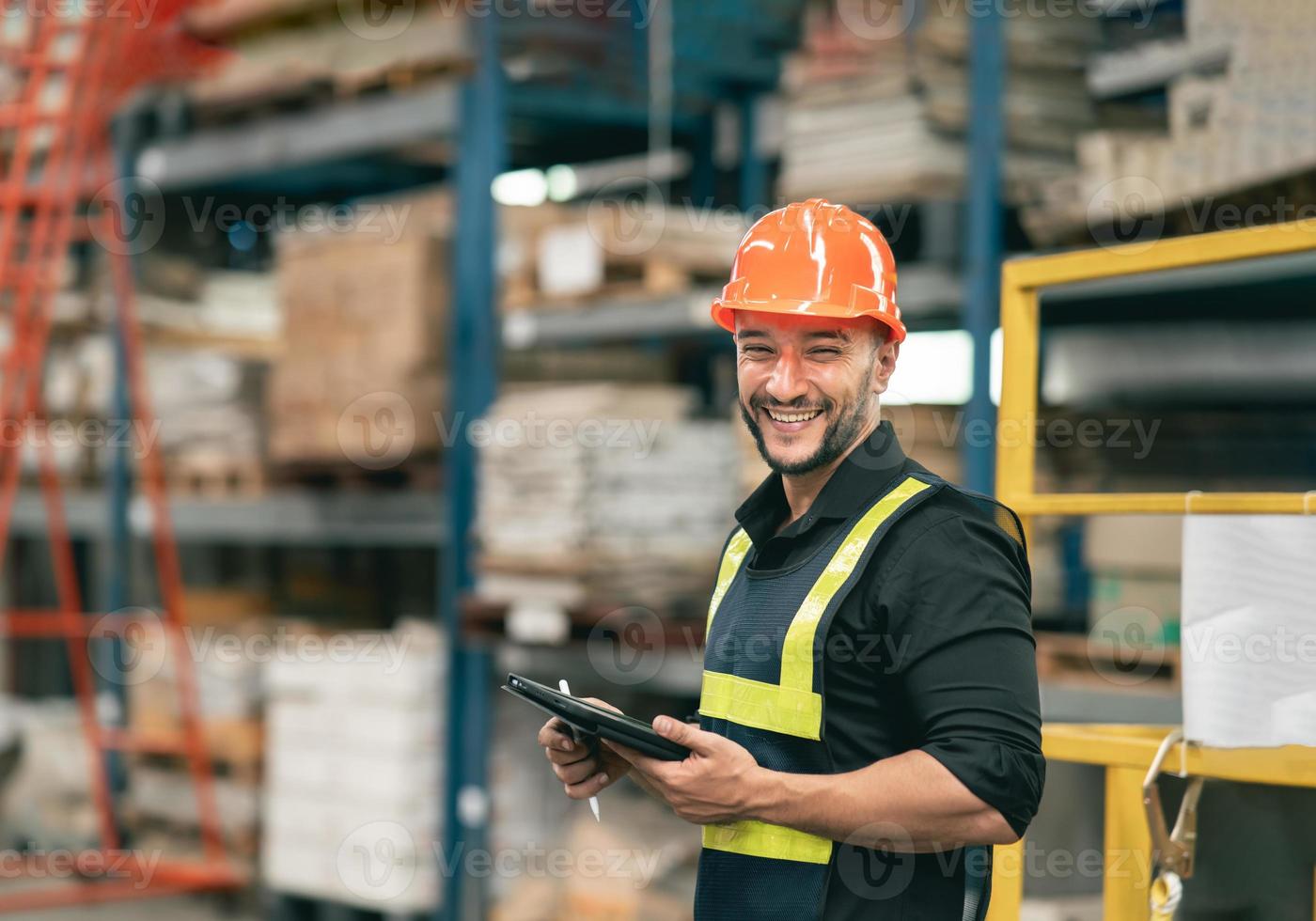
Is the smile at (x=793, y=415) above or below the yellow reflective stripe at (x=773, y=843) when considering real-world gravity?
above

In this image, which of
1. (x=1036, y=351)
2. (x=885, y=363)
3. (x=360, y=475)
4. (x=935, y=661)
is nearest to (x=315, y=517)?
(x=360, y=475)

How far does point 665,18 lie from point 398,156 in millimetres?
1451

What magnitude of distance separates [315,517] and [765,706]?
4338mm

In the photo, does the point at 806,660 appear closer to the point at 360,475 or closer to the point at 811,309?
Answer: the point at 811,309

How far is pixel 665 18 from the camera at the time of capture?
5.66 m

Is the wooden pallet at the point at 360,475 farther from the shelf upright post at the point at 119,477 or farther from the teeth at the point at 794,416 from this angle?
the teeth at the point at 794,416

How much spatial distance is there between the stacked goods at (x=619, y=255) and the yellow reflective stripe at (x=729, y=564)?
2800mm

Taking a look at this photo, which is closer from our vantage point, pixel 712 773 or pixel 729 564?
pixel 712 773

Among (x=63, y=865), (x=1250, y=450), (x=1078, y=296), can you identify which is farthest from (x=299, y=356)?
(x=1250, y=450)

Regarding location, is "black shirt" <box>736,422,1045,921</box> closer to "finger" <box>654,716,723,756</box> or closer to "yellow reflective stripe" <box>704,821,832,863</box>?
"yellow reflective stripe" <box>704,821,832,863</box>

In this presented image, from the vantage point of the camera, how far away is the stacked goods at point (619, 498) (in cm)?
503

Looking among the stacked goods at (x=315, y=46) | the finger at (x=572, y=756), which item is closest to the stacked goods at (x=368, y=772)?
the stacked goods at (x=315, y=46)

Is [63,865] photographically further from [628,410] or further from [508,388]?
[628,410]

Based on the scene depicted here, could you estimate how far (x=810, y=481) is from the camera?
86.4 inches
